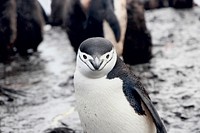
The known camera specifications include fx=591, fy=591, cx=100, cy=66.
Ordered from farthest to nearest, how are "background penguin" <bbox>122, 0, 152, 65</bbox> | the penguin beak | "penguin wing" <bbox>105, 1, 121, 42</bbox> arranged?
"background penguin" <bbox>122, 0, 152, 65</bbox>
"penguin wing" <bbox>105, 1, 121, 42</bbox>
the penguin beak

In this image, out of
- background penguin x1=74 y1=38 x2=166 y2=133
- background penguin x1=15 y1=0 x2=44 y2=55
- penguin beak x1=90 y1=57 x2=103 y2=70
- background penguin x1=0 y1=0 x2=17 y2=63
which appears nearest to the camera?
penguin beak x1=90 y1=57 x2=103 y2=70

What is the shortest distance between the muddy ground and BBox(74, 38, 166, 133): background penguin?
0.99m

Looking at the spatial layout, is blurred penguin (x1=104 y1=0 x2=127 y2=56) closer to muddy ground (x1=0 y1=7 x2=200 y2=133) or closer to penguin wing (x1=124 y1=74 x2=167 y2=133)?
muddy ground (x1=0 y1=7 x2=200 y2=133)

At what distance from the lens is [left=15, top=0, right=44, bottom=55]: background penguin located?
26.4 feet

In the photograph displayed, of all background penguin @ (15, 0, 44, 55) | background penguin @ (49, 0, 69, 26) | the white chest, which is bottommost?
background penguin @ (49, 0, 69, 26)

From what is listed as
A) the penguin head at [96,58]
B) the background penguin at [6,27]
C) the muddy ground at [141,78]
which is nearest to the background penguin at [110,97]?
the penguin head at [96,58]

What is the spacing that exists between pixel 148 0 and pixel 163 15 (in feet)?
3.10

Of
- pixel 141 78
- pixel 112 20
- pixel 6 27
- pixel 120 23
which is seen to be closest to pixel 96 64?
pixel 141 78

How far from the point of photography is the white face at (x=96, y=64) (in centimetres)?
365

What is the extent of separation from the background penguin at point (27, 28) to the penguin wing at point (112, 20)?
1.65 metres

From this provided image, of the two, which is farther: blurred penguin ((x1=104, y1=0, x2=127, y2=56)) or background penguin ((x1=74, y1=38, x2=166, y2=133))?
blurred penguin ((x1=104, y1=0, x2=127, y2=56))

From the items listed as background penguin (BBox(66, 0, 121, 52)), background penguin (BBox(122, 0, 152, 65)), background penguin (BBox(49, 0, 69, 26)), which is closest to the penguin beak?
background penguin (BBox(66, 0, 121, 52))

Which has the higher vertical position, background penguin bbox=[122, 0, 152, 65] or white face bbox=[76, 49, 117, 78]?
white face bbox=[76, 49, 117, 78]

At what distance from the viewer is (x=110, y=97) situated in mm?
3824
